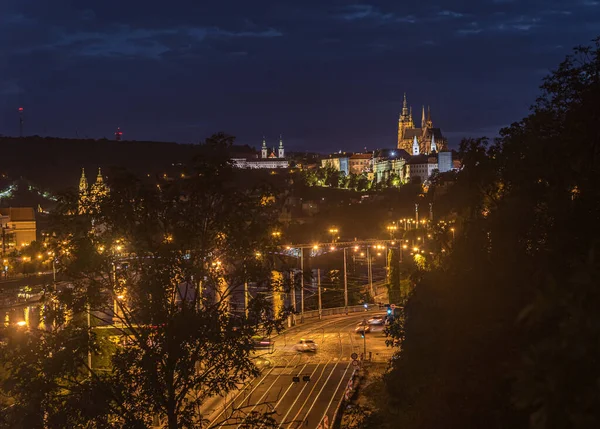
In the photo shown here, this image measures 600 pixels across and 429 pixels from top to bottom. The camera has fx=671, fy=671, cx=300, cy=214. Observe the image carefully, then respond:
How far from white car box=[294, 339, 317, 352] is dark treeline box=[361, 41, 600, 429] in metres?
11.8

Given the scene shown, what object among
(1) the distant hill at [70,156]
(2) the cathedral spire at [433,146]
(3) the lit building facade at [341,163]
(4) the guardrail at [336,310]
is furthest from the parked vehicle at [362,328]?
(3) the lit building facade at [341,163]

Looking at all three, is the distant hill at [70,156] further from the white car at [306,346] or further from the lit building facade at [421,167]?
the white car at [306,346]

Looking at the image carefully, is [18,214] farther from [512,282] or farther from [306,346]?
[512,282]

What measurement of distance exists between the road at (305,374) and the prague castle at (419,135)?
9196 centimetres

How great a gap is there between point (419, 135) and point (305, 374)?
350ft

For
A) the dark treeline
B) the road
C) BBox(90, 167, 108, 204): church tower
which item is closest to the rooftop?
the road

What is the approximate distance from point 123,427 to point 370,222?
6379 centimetres

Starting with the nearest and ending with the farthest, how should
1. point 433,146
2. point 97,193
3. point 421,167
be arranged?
point 97,193
point 421,167
point 433,146

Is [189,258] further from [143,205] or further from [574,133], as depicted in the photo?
[574,133]

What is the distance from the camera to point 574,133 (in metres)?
5.57

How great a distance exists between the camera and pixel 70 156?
5089 inches

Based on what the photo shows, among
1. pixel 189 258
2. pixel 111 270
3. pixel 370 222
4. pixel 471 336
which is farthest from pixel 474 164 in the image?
pixel 370 222

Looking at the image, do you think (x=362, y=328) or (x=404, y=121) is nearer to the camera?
(x=362, y=328)

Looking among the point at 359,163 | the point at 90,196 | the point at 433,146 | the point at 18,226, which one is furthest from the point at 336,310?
the point at 359,163
